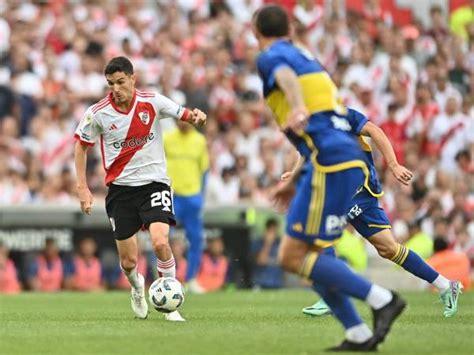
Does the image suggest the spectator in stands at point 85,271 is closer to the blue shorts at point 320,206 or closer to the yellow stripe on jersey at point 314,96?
the yellow stripe on jersey at point 314,96

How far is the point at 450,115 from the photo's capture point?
25141 millimetres

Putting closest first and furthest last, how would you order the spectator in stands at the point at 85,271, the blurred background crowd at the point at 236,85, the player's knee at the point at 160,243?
the player's knee at the point at 160,243
the spectator in stands at the point at 85,271
the blurred background crowd at the point at 236,85

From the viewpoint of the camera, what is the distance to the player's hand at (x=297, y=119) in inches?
339

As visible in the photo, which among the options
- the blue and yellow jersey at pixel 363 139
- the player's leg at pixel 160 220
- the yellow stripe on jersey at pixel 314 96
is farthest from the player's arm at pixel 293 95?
the player's leg at pixel 160 220

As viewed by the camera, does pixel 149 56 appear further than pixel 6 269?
Yes

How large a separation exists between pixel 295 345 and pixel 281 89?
1835 mm

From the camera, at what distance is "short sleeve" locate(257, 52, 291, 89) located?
9016 mm

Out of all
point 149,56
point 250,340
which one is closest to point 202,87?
point 149,56

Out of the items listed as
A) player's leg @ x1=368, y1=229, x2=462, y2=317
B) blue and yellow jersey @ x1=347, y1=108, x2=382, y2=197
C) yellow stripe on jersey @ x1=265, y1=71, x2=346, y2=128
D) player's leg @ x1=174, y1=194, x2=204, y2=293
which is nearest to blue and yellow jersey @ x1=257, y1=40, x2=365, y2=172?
yellow stripe on jersey @ x1=265, y1=71, x2=346, y2=128

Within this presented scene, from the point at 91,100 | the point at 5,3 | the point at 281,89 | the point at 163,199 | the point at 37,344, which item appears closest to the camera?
the point at 281,89

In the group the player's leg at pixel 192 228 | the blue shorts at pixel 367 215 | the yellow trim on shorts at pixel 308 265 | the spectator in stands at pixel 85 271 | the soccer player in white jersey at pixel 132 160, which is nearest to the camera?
the yellow trim on shorts at pixel 308 265

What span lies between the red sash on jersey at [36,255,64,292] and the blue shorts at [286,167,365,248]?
12.9m

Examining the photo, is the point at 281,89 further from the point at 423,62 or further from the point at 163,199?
the point at 423,62

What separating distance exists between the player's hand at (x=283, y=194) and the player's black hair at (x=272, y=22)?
1.05 meters
